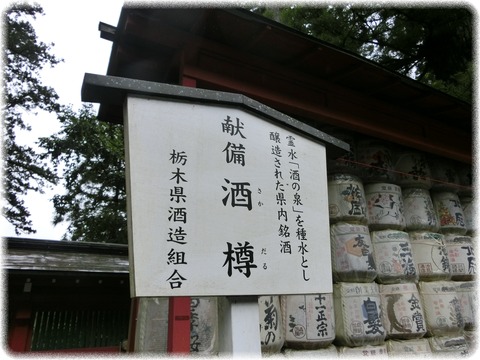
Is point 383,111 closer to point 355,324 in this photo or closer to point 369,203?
point 369,203

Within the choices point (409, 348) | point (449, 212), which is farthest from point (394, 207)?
point (409, 348)

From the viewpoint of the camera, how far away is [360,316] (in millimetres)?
4059

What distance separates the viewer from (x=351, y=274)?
419cm

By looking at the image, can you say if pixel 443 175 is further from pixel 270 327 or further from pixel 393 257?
pixel 270 327

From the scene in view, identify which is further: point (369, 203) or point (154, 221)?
point (369, 203)

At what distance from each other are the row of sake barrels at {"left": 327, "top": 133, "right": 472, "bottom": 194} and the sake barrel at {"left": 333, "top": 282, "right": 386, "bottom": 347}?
1438mm

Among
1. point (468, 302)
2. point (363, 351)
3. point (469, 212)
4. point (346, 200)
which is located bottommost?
point (363, 351)

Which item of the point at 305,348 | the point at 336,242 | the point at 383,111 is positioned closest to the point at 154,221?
the point at 305,348

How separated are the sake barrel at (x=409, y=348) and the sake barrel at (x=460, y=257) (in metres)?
1.26

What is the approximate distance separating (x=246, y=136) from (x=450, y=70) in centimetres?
783

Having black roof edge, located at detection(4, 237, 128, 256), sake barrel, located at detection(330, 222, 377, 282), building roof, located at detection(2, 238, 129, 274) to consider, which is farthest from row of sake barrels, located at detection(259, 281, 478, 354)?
black roof edge, located at detection(4, 237, 128, 256)

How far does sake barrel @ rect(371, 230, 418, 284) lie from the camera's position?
4.49 m

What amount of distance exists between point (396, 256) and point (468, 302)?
4.70 ft

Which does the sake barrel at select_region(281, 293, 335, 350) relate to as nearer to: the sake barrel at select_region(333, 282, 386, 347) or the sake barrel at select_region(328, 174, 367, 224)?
the sake barrel at select_region(333, 282, 386, 347)
